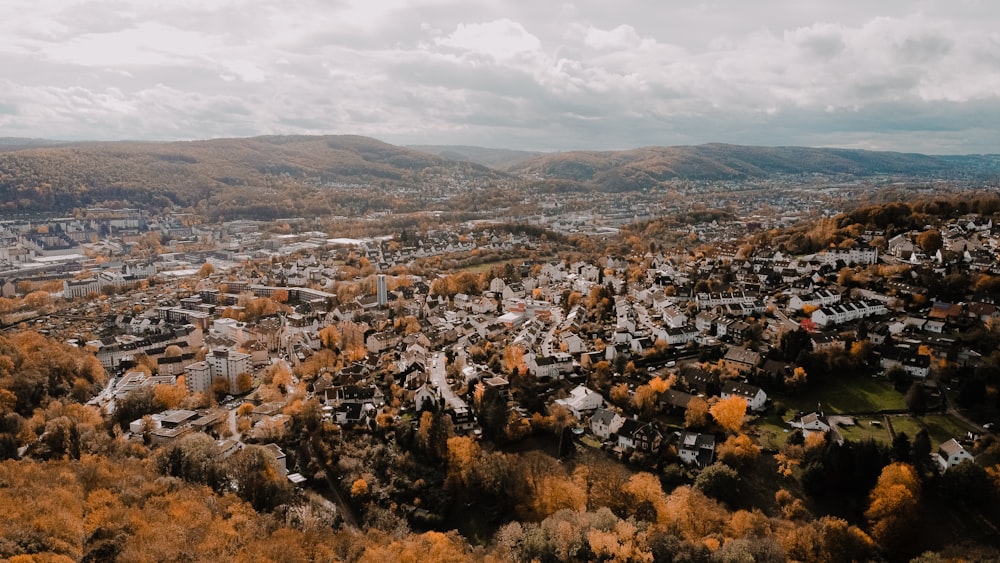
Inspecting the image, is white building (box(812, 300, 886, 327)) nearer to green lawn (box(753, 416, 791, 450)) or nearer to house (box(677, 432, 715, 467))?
green lawn (box(753, 416, 791, 450))

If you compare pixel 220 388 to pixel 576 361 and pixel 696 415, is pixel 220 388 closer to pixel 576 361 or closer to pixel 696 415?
pixel 576 361

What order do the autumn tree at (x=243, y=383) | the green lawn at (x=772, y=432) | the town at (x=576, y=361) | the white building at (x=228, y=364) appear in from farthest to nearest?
1. the white building at (x=228, y=364)
2. the autumn tree at (x=243, y=383)
3. the green lawn at (x=772, y=432)
4. the town at (x=576, y=361)

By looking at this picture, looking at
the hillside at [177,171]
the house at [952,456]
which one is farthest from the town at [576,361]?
the hillside at [177,171]

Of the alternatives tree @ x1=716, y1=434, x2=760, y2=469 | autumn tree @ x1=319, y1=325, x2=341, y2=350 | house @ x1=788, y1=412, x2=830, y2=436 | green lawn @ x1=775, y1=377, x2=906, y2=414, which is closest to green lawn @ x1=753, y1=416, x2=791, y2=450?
house @ x1=788, y1=412, x2=830, y2=436

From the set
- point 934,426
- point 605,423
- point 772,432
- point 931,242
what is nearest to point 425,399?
point 605,423

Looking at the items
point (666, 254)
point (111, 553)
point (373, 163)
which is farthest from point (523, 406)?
point (373, 163)

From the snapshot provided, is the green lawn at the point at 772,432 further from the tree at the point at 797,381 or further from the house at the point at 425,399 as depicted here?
the house at the point at 425,399
